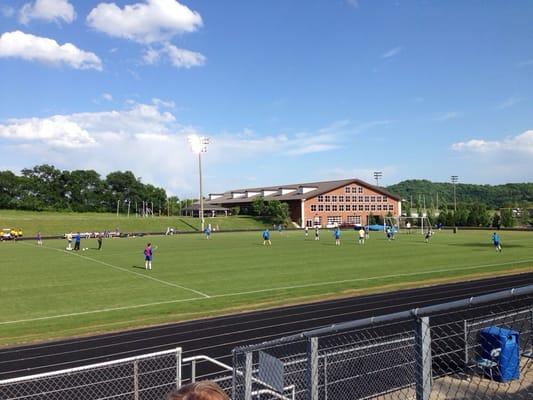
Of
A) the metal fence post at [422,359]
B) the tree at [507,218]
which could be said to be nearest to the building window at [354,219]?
the tree at [507,218]

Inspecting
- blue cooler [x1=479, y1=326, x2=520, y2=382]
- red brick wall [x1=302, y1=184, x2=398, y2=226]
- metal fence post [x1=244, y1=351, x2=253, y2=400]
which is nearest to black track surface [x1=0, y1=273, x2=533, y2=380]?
blue cooler [x1=479, y1=326, x2=520, y2=382]

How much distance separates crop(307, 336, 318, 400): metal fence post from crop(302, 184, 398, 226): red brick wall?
92982 mm

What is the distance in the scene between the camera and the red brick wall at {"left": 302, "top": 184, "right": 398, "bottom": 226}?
321ft

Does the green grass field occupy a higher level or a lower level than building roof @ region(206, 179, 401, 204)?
lower

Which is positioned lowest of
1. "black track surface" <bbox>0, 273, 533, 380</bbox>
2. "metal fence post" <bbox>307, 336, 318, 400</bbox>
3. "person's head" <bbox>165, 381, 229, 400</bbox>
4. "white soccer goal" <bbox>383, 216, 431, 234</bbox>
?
"black track surface" <bbox>0, 273, 533, 380</bbox>

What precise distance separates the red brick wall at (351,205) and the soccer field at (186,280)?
6009 cm

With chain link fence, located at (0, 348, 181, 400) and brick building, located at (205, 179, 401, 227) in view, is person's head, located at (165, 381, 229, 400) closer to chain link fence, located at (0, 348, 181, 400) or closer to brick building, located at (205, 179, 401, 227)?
chain link fence, located at (0, 348, 181, 400)

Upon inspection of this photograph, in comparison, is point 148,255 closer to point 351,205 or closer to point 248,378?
point 248,378

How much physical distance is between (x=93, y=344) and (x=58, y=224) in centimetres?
6967

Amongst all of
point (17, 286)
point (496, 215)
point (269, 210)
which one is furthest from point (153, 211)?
point (17, 286)

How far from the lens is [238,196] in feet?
416

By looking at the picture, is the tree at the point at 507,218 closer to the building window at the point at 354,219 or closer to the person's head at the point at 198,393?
the building window at the point at 354,219

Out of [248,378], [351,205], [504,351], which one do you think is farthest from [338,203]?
[248,378]

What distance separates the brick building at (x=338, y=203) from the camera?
97.6 m
